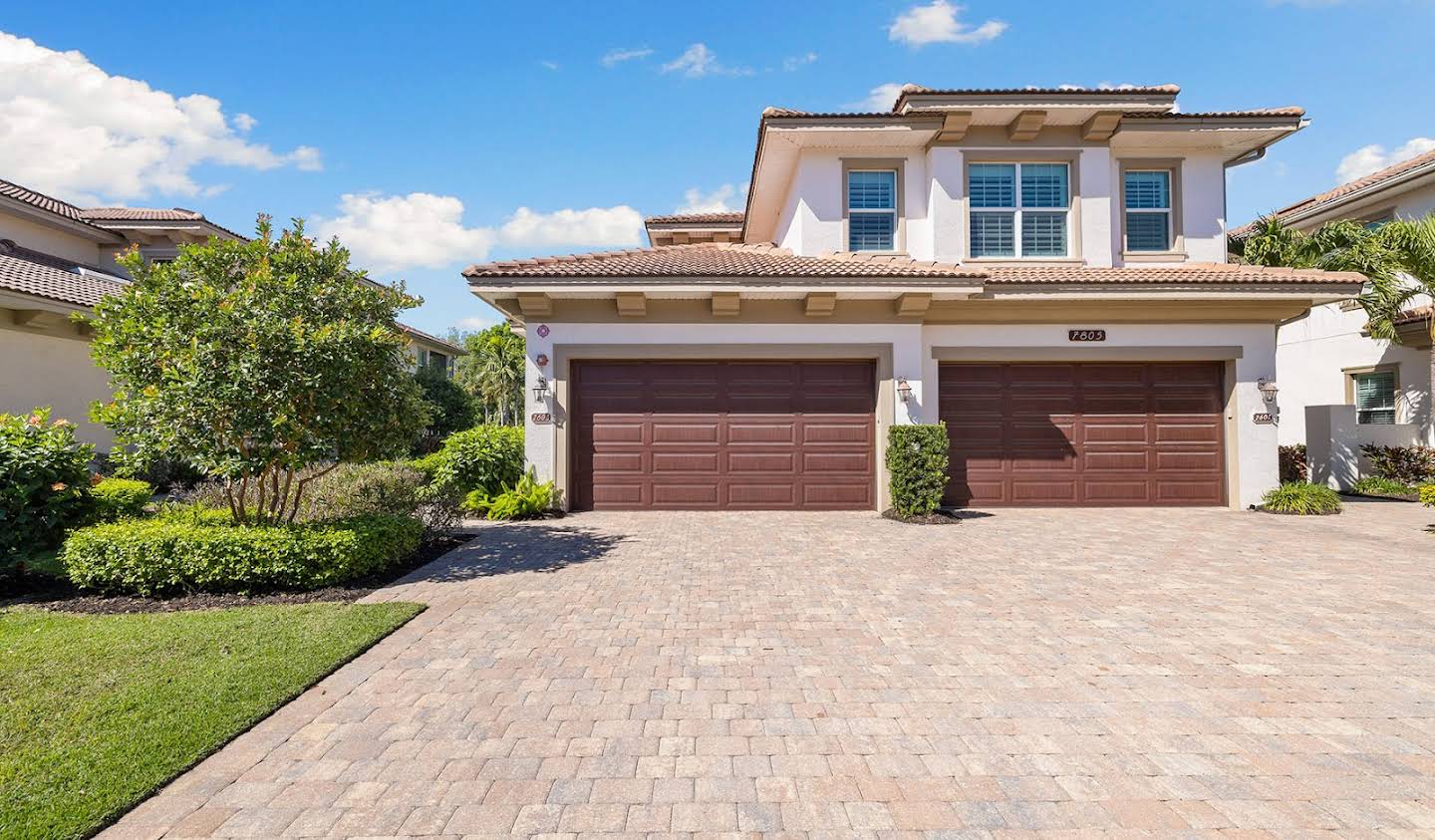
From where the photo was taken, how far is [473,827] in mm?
2719

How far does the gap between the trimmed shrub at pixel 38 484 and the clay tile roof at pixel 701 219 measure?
15.4m

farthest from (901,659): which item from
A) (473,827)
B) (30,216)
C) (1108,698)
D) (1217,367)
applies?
(30,216)

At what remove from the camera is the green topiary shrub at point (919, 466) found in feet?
34.3

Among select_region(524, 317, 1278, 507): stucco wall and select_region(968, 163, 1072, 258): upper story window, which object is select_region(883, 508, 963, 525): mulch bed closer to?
select_region(524, 317, 1278, 507): stucco wall

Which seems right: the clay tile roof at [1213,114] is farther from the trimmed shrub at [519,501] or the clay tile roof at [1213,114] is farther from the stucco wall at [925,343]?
the trimmed shrub at [519,501]

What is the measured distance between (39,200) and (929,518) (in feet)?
86.8

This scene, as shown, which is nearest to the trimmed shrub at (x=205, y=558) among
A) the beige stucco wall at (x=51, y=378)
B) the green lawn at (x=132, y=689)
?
the green lawn at (x=132, y=689)

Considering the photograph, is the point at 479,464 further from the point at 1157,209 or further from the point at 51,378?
the point at 1157,209

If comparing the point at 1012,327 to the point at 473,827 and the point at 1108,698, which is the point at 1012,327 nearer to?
the point at 1108,698

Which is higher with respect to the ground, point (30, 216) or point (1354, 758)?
point (30, 216)

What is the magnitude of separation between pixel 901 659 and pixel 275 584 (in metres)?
6.07

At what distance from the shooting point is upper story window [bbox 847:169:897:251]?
42.0ft

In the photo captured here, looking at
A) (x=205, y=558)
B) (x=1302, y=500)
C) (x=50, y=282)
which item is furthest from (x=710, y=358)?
(x=50, y=282)

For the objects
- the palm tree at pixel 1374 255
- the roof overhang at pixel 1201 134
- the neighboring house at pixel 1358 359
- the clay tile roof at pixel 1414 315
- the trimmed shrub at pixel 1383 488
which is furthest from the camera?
the neighboring house at pixel 1358 359
